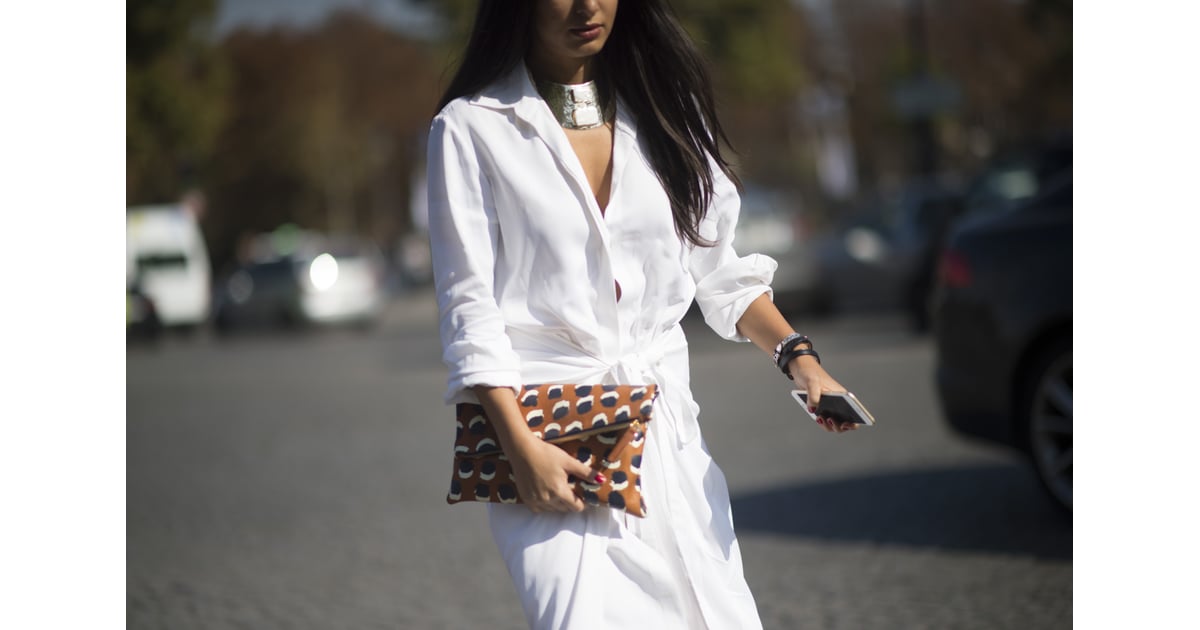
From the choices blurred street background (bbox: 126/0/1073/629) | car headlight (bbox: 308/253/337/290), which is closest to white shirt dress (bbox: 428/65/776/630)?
blurred street background (bbox: 126/0/1073/629)

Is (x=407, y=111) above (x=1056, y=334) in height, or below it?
above

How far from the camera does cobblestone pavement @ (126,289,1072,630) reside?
5785 mm

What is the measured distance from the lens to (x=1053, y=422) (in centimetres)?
645

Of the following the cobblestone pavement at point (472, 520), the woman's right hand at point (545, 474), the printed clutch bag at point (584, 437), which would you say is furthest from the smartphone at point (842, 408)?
the cobblestone pavement at point (472, 520)

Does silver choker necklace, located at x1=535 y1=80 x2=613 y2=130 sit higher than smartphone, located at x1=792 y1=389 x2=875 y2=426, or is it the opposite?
silver choker necklace, located at x1=535 y1=80 x2=613 y2=130

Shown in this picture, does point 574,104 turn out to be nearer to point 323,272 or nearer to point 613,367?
point 613,367

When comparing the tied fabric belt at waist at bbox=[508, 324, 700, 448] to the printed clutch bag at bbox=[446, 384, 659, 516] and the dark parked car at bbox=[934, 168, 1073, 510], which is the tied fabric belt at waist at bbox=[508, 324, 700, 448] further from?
the dark parked car at bbox=[934, 168, 1073, 510]

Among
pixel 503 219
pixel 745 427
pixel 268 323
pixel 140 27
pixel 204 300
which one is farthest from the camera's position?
pixel 140 27

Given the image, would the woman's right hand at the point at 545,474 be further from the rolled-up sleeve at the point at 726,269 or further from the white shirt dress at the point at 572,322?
the rolled-up sleeve at the point at 726,269

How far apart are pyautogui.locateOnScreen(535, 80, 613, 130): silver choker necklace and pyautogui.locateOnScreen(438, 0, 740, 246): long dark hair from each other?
72 mm

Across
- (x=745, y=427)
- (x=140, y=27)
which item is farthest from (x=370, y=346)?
(x=140, y=27)
